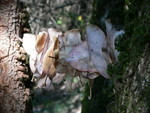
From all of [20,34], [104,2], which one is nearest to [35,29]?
[104,2]

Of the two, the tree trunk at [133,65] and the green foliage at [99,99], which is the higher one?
the tree trunk at [133,65]

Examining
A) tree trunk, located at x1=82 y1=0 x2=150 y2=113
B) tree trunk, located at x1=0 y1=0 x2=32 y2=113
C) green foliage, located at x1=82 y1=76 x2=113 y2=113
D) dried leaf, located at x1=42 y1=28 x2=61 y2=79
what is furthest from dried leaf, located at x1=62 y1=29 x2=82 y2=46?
green foliage, located at x1=82 y1=76 x2=113 y2=113

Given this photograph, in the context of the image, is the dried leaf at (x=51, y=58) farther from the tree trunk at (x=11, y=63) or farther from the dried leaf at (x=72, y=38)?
the tree trunk at (x=11, y=63)

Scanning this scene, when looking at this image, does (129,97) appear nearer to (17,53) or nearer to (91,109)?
(17,53)

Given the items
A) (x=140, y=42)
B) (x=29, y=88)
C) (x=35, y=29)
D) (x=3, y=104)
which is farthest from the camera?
(x=35, y=29)

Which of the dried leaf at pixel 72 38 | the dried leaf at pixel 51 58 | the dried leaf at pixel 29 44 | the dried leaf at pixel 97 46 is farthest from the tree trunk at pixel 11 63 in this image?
the dried leaf at pixel 97 46

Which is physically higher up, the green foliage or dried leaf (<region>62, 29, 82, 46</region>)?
dried leaf (<region>62, 29, 82, 46</region>)

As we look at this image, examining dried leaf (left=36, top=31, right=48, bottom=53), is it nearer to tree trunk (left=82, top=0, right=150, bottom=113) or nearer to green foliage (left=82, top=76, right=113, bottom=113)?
tree trunk (left=82, top=0, right=150, bottom=113)

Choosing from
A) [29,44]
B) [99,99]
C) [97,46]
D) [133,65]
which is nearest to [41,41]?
[29,44]

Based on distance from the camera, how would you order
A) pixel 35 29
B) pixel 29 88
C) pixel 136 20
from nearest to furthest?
pixel 136 20, pixel 29 88, pixel 35 29
